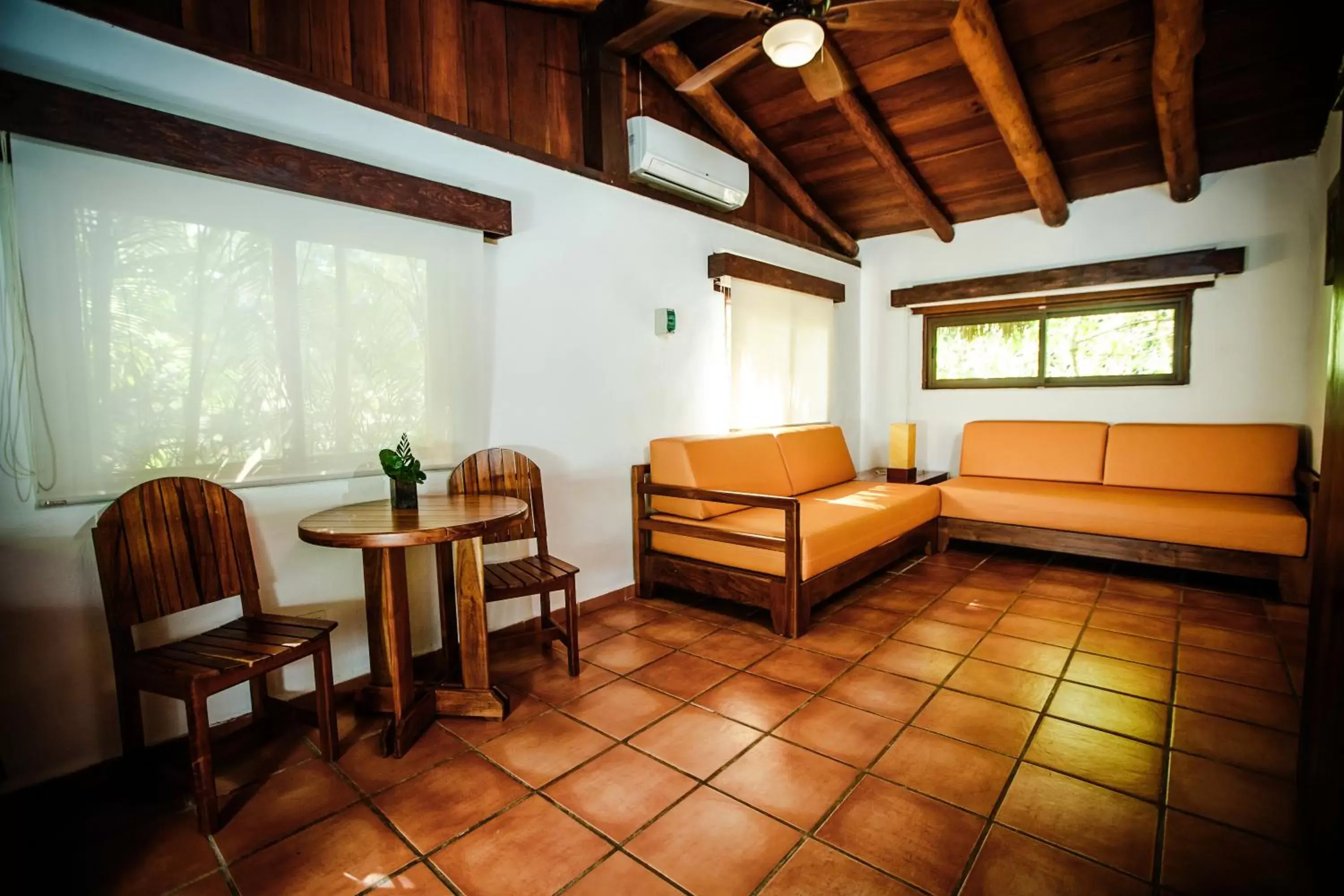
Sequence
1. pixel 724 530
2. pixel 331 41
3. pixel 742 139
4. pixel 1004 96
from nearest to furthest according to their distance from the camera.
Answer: pixel 331 41 → pixel 724 530 → pixel 1004 96 → pixel 742 139

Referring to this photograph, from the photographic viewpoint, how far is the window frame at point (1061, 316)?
4.27 m

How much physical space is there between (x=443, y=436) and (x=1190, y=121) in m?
4.42

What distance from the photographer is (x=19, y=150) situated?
1.71 meters

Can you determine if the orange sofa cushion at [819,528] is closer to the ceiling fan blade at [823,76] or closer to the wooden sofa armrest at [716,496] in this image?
the wooden sofa armrest at [716,496]

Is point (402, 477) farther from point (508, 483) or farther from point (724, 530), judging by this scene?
point (724, 530)

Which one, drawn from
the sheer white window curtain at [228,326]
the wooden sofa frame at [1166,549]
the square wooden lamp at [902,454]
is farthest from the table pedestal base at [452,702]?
the square wooden lamp at [902,454]

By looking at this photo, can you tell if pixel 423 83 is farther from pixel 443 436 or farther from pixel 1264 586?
pixel 1264 586

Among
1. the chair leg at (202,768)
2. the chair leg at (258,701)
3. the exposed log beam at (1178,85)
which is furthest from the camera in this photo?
the exposed log beam at (1178,85)

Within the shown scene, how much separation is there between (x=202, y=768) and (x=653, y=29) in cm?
347

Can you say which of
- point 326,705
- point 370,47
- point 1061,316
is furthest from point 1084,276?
point 326,705

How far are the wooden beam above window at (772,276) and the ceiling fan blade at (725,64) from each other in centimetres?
112

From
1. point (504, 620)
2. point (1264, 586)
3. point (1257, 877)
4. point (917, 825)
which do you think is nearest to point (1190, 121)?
point (1264, 586)

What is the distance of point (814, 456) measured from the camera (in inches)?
172

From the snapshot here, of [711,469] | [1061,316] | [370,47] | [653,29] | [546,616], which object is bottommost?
[546,616]
